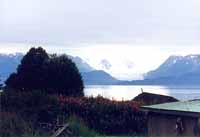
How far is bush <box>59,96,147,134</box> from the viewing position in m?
30.6

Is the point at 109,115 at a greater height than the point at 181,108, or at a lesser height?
lesser

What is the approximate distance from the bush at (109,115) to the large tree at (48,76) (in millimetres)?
6462

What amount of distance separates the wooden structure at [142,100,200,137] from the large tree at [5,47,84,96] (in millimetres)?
15881

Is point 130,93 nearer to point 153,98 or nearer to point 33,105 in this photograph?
point 153,98

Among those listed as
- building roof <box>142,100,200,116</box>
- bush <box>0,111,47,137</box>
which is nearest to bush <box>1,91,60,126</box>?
bush <box>0,111,47,137</box>

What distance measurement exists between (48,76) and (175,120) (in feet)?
60.0

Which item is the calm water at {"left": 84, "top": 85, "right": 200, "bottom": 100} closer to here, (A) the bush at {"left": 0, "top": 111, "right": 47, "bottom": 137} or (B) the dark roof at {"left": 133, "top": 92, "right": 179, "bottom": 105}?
(B) the dark roof at {"left": 133, "top": 92, "right": 179, "bottom": 105}

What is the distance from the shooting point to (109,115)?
31.0 m

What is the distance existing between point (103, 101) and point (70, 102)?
5.19 feet

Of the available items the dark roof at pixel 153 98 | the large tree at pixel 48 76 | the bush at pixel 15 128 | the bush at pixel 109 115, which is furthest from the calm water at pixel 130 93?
the bush at pixel 15 128

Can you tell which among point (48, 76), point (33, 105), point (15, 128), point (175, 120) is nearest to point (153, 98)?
point (48, 76)

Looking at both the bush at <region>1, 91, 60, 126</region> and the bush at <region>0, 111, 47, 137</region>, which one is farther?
the bush at <region>1, 91, 60, 126</region>

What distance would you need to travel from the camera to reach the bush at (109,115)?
30609 mm

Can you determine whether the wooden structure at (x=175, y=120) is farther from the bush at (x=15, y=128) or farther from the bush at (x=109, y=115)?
the bush at (x=109, y=115)
